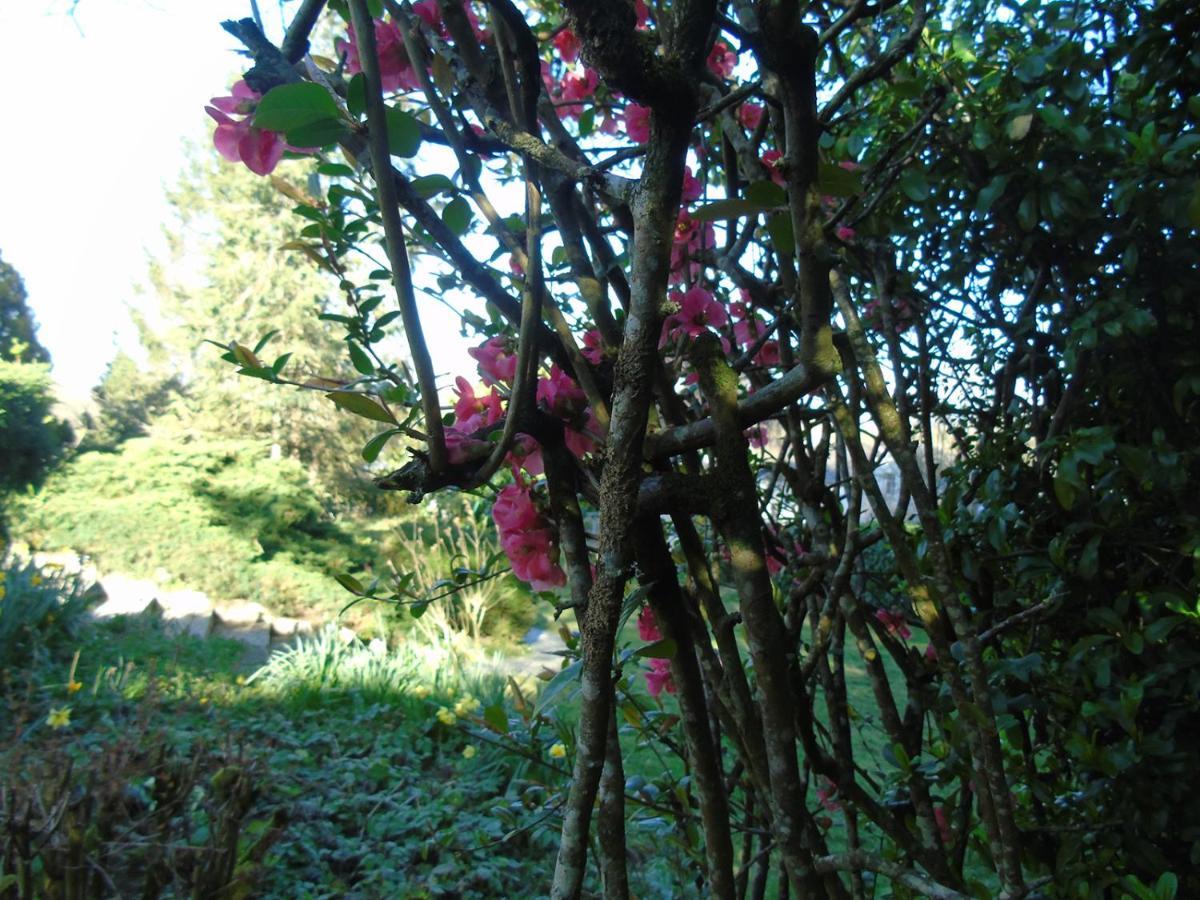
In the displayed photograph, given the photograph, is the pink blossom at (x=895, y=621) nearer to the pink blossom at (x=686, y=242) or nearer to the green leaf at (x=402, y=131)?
the pink blossom at (x=686, y=242)

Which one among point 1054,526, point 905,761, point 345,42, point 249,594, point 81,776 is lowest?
point 905,761

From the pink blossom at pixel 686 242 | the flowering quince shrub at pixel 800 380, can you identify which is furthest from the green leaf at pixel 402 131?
the pink blossom at pixel 686 242

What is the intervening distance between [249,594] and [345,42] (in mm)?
7248

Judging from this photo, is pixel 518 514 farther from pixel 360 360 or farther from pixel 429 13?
pixel 429 13

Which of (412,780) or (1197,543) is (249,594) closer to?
(412,780)

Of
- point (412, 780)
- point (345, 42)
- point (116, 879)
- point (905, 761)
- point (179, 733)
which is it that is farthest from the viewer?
point (179, 733)

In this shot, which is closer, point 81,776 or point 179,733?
point 81,776

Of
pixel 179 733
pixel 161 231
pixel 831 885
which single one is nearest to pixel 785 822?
pixel 831 885

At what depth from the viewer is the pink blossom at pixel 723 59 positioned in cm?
133

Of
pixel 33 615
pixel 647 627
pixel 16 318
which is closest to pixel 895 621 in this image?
pixel 647 627

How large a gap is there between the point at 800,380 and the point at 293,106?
12.3 inches

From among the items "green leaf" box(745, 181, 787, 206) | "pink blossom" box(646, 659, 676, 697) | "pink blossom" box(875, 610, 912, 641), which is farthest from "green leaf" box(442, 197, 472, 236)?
"pink blossom" box(875, 610, 912, 641)

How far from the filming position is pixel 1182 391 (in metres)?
1.04

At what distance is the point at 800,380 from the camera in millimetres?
476
